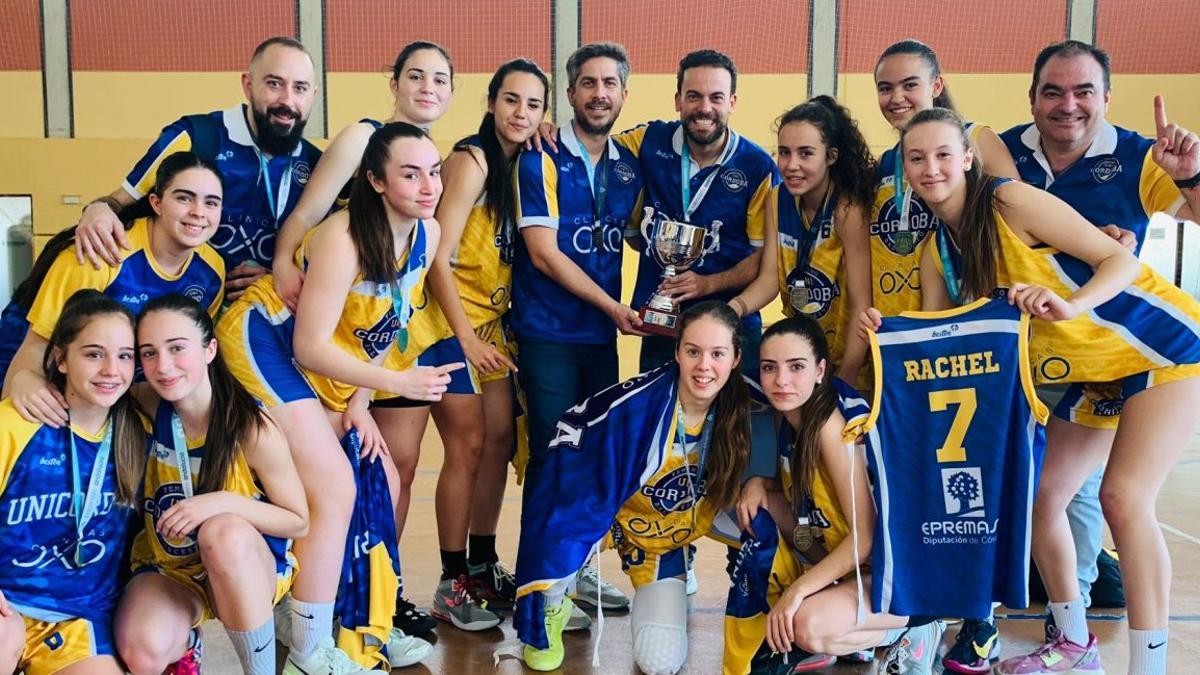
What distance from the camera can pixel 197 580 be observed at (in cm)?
284

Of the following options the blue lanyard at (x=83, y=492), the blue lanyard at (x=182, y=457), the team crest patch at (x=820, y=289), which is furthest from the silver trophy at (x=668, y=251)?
the blue lanyard at (x=83, y=492)

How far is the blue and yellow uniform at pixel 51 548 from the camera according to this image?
2.57 metres

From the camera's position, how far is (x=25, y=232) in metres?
Answer: 12.0

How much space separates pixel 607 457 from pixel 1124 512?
1388 mm

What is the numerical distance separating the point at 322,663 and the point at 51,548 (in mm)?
751

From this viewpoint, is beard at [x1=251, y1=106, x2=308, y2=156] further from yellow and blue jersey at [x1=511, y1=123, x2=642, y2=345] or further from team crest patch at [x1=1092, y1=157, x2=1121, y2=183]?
team crest patch at [x1=1092, y1=157, x2=1121, y2=183]

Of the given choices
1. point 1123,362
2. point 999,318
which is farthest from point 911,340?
point 1123,362

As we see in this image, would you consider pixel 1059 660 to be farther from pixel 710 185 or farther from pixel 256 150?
pixel 256 150

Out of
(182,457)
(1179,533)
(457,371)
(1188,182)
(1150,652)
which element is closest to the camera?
(182,457)

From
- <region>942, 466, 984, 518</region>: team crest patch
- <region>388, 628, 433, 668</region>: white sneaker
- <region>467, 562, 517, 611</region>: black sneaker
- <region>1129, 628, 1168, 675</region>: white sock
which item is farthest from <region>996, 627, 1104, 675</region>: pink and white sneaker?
<region>388, 628, 433, 668</region>: white sneaker

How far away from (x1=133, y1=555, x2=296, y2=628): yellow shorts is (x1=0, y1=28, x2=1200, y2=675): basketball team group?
10 mm

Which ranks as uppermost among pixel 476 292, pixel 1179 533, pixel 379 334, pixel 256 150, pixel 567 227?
pixel 256 150

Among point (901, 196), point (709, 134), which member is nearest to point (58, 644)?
point (709, 134)

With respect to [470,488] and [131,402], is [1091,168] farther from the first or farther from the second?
[131,402]
